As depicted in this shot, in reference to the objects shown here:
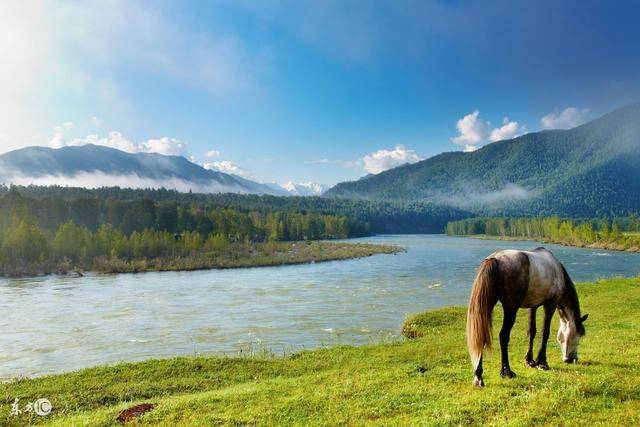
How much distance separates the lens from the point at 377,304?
36.2 metres

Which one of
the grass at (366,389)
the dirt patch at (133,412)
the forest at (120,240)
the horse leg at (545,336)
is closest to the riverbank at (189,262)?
the forest at (120,240)

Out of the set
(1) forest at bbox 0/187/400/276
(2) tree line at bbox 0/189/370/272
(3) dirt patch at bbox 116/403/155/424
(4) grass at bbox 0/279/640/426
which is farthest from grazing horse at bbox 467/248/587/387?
(2) tree line at bbox 0/189/370/272

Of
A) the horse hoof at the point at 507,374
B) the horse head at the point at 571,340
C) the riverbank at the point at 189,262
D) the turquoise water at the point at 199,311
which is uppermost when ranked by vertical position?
the horse head at the point at 571,340

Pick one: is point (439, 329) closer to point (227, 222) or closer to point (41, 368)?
point (41, 368)

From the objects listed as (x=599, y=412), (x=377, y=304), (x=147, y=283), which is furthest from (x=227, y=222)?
(x=599, y=412)

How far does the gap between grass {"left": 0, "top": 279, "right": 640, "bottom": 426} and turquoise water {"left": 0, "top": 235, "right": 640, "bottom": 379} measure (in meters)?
5.50

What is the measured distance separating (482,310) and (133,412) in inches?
345

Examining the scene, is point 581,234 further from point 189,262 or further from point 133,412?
point 133,412

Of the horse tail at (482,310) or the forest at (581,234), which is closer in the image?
the horse tail at (482,310)

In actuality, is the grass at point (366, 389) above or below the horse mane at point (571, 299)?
below

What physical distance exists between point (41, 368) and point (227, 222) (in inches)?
3672

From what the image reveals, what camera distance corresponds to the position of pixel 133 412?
10.6 meters

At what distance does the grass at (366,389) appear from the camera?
8.88 meters

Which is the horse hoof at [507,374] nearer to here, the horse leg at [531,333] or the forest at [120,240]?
the horse leg at [531,333]
